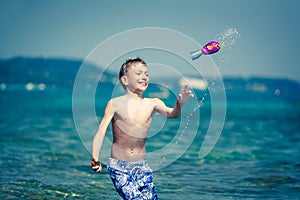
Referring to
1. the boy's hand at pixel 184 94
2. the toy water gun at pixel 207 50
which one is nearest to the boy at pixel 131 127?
the boy's hand at pixel 184 94

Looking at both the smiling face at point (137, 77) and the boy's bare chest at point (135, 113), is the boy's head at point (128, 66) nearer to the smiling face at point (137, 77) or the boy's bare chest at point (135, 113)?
the smiling face at point (137, 77)

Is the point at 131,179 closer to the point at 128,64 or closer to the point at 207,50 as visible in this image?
the point at 128,64

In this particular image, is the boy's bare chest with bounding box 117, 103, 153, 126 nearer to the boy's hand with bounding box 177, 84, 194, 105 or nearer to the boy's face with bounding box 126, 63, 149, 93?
the boy's face with bounding box 126, 63, 149, 93

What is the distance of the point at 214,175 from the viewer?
8.15 m

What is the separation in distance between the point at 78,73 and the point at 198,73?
1304mm

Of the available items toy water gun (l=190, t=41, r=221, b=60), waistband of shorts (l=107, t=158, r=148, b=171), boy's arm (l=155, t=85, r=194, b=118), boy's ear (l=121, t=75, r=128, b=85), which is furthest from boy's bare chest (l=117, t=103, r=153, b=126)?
toy water gun (l=190, t=41, r=221, b=60)

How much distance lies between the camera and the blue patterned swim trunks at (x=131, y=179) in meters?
4.65

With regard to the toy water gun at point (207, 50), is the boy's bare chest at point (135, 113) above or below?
below

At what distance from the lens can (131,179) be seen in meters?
4.66

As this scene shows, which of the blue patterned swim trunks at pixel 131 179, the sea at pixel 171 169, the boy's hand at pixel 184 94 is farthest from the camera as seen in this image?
the sea at pixel 171 169

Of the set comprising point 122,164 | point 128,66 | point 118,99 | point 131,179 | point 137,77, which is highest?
point 128,66

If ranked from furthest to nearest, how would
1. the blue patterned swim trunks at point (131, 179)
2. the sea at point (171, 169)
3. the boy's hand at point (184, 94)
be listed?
the sea at point (171, 169) → the blue patterned swim trunks at point (131, 179) → the boy's hand at point (184, 94)

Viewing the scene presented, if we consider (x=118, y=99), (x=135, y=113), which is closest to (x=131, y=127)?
(x=135, y=113)

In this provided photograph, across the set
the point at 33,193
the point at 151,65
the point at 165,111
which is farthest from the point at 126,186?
the point at 33,193
